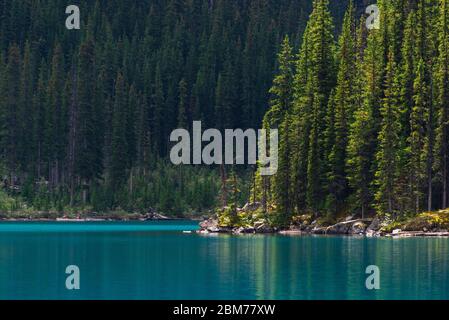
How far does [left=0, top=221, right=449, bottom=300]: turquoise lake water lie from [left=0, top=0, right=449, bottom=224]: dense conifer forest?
15735 mm

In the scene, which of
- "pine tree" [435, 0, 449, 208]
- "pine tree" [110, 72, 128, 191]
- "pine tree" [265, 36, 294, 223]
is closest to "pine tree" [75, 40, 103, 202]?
"pine tree" [110, 72, 128, 191]

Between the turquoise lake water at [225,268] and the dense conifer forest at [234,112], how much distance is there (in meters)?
15.7

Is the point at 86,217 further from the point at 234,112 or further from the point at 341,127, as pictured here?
the point at 341,127

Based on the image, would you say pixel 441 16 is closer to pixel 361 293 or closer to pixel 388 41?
pixel 388 41

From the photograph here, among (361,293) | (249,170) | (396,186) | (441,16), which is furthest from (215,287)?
(249,170)

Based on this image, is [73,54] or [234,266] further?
[73,54]

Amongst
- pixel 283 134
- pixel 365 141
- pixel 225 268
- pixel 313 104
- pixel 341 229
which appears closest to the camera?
pixel 225 268

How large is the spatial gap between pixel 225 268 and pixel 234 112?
12434 cm

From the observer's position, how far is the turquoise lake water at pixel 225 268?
43.8 m

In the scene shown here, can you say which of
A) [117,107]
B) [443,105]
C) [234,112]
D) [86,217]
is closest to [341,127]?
[443,105]

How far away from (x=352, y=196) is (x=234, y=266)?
1626 inches

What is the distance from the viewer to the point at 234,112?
17788cm

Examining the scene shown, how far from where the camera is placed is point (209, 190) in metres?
146

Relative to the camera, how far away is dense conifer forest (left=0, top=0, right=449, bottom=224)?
95.1 metres
